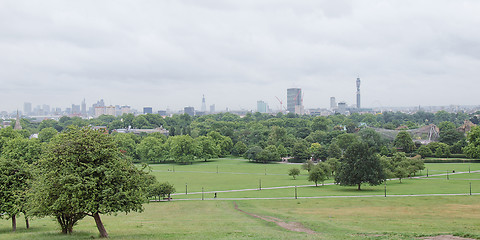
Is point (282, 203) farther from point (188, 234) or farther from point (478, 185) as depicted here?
point (478, 185)

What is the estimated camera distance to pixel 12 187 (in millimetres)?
27031

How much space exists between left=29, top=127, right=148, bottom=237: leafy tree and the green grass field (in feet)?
7.74

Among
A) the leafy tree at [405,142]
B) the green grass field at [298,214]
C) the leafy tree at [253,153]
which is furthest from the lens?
the leafy tree at [405,142]

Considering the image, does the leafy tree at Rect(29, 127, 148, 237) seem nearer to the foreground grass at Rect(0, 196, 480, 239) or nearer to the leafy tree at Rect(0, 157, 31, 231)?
the foreground grass at Rect(0, 196, 480, 239)

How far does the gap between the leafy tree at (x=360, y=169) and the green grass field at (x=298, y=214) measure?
1.44 metres

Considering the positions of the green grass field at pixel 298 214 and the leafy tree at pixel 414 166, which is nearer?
the green grass field at pixel 298 214

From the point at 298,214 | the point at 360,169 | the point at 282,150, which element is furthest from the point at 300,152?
the point at 298,214

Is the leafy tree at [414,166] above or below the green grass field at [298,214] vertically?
above

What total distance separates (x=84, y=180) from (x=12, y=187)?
8462mm

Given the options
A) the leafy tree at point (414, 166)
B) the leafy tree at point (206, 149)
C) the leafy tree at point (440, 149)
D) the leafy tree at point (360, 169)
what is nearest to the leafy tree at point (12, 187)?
the leafy tree at point (360, 169)

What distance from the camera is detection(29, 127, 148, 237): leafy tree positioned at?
22016 millimetres

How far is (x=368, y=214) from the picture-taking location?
37.1 m

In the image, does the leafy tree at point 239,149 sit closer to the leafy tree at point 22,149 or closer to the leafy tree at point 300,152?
the leafy tree at point 300,152

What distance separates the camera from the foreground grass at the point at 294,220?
25.0 metres
